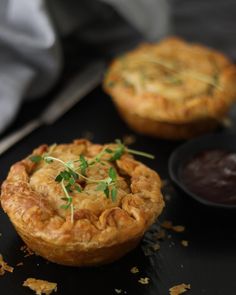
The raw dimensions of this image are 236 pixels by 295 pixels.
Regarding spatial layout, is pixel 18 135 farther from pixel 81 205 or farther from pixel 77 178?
pixel 81 205

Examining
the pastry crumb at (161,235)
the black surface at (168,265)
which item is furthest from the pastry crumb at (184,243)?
the pastry crumb at (161,235)

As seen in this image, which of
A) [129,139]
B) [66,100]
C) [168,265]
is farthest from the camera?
[66,100]

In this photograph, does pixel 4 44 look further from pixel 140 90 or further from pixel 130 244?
pixel 130 244

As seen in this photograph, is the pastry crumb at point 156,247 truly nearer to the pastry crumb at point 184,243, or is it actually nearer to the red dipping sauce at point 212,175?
the pastry crumb at point 184,243

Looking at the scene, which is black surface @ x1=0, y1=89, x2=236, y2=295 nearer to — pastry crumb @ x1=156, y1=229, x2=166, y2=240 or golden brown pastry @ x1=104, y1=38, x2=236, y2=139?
pastry crumb @ x1=156, y1=229, x2=166, y2=240

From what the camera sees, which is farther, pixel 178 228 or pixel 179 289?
pixel 178 228

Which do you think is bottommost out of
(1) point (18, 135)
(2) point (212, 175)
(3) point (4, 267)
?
(2) point (212, 175)

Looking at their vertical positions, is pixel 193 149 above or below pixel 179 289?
below

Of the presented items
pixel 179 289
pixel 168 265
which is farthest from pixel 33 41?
pixel 179 289

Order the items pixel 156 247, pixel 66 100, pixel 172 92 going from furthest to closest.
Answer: pixel 66 100 → pixel 172 92 → pixel 156 247
